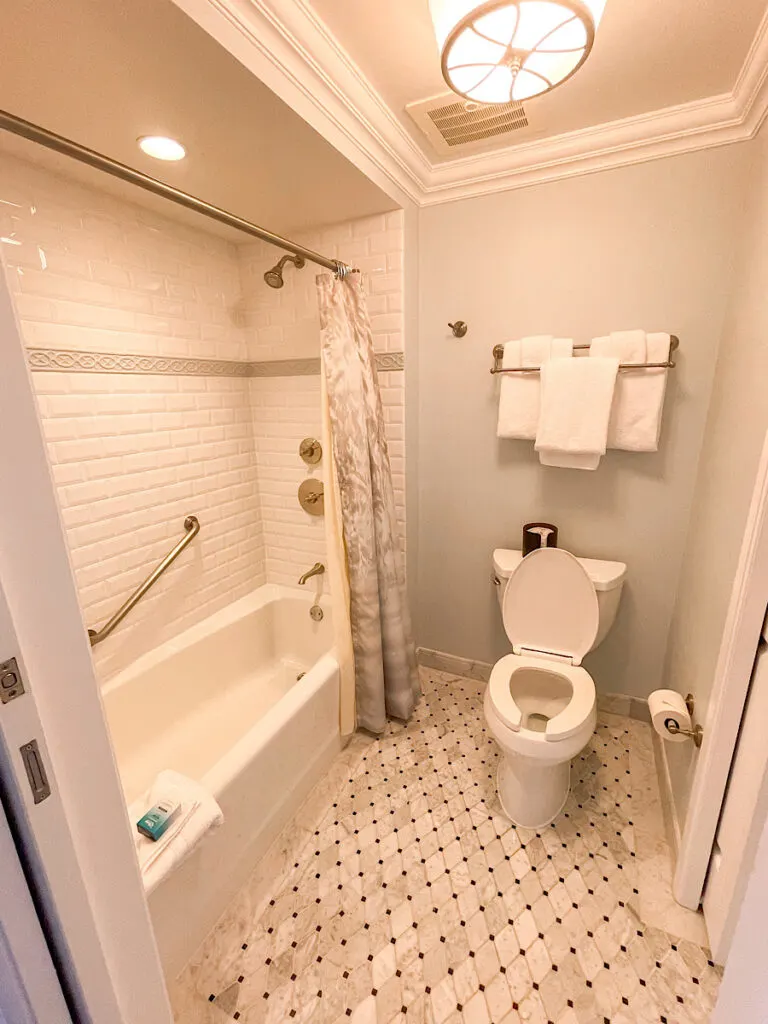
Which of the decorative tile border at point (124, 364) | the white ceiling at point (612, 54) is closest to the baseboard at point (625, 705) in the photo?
the white ceiling at point (612, 54)

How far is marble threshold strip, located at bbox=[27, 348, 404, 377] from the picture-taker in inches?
54.6

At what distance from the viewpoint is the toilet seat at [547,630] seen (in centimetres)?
163

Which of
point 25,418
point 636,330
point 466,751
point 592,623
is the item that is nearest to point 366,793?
point 466,751

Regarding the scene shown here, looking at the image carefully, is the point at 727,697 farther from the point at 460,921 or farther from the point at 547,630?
the point at 460,921

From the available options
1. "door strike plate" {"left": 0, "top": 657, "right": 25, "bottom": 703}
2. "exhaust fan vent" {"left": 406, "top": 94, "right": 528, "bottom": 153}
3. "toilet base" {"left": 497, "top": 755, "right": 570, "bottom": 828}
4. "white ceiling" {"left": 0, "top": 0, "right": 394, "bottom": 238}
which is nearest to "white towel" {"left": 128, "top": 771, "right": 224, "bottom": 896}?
"door strike plate" {"left": 0, "top": 657, "right": 25, "bottom": 703}

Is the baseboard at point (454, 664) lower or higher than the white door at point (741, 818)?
lower

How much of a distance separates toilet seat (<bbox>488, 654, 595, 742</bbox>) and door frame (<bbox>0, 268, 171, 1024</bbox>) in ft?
3.49

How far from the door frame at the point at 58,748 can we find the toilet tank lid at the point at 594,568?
1.47m

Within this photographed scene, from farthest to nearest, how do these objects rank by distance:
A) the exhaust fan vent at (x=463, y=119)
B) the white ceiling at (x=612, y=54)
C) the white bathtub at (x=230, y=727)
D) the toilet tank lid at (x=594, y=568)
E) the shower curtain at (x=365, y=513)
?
the toilet tank lid at (x=594, y=568), the shower curtain at (x=365, y=513), the exhaust fan vent at (x=463, y=119), the white bathtub at (x=230, y=727), the white ceiling at (x=612, y=54)

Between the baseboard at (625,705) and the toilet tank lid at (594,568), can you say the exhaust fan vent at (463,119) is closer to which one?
the toilet tank lid at (594,568)

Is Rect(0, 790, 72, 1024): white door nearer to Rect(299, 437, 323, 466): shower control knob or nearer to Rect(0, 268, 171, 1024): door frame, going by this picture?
Rect(0, 268, 171, 1024): door frame

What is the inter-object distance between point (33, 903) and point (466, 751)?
60.4 inches

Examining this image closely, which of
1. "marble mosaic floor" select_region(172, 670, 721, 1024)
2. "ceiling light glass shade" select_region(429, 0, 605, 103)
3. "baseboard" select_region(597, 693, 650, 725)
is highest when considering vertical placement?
"ceiling light glass shade" select_region(429, 0, 605, 103)

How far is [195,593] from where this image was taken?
78.2 inches
